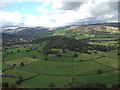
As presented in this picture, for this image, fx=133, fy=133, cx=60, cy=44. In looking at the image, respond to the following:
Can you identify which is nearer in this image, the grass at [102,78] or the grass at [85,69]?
the grass at [102,78]

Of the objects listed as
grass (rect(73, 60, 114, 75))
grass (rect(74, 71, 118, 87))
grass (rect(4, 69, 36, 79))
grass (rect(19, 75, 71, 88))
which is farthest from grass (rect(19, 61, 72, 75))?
grass (rect(74, 71, 118, 87))

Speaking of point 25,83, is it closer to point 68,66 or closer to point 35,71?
point 35,71

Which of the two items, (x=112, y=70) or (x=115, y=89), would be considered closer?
(x=115, y=89)

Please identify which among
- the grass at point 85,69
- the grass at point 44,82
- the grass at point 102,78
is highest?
the grass at point 85,69

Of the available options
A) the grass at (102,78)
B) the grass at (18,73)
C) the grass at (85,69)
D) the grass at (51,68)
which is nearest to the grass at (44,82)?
the grass at (18,73)

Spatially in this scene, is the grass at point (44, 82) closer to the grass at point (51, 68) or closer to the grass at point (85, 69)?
the grass at point (51, 68)

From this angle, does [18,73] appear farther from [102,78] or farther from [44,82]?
[102,78]

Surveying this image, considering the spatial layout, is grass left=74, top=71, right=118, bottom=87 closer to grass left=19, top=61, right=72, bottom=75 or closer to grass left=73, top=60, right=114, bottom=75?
grass left=73, top=60, right=114, bottom=75

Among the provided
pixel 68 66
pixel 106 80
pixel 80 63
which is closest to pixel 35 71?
pixel 68 66
